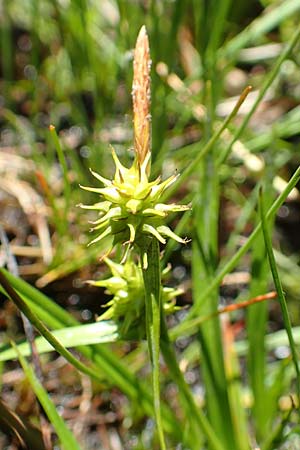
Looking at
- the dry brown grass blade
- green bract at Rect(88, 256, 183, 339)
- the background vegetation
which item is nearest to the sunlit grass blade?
the background vegetation

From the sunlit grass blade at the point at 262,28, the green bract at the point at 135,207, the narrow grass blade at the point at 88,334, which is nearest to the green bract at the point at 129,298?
the narrow grass blade at the point at 88,334

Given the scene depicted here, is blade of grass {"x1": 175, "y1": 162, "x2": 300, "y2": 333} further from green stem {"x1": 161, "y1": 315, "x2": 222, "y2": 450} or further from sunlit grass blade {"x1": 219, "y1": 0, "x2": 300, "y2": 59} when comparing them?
sunlit grass blade {"x1": 219, "y1": 0, "x2": 300, "y2": 59}

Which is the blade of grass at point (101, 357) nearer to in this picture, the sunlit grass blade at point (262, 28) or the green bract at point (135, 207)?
the green bract at point (135, 207)

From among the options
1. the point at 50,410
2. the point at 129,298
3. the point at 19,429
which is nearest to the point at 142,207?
the point at 129,298

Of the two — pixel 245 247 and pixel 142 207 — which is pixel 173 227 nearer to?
pixel 245 247

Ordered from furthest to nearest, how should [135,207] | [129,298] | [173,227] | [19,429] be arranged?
[173,227] → [19,429] → [129,298] → [135,207]
